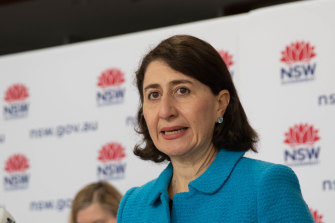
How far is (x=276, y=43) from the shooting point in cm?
420

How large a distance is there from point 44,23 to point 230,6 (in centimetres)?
245

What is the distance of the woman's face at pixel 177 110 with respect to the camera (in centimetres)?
160

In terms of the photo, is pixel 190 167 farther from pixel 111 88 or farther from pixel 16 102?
pixel 16 102

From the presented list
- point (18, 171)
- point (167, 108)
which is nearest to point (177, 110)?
point (167, 108)

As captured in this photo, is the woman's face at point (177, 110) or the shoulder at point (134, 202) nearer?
the woman's face at point (177, 110)

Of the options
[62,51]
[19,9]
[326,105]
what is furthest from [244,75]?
[19,9]

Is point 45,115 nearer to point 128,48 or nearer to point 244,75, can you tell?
point 128,48

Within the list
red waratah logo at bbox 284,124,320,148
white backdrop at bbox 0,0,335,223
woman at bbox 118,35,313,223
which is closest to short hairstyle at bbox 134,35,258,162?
woman at bbox 118,35,313,223

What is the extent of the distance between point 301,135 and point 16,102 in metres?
2.74

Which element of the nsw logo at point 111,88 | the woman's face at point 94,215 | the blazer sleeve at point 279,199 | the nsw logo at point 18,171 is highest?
the nsw logo at point 111,88

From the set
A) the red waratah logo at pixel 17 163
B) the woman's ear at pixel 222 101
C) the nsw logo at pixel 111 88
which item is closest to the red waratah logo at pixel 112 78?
the nsw logo at pixel 111 88

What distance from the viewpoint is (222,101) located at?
1.71 meters

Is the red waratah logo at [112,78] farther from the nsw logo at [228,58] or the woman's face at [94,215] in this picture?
the woman's face at [94,215]

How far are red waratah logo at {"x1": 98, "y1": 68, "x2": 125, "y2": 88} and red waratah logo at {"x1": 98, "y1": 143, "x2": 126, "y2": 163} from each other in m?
0.52
